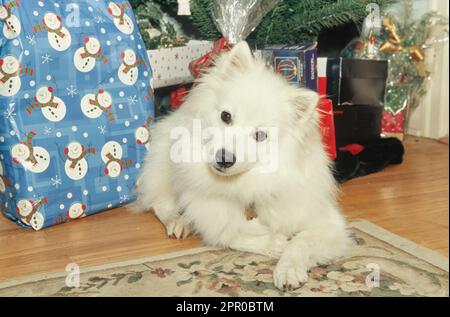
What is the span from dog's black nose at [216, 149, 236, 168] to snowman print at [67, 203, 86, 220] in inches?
28.7

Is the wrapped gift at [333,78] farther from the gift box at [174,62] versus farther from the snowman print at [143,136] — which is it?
the snowman print at [143,136]

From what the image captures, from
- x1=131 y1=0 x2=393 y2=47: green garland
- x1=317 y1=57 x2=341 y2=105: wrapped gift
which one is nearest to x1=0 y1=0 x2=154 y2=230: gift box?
x1=131 y1=0 x2=393 y2=47: green garland

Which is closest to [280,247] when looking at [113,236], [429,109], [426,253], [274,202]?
[274,202]

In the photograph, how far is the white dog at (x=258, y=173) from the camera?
186cm

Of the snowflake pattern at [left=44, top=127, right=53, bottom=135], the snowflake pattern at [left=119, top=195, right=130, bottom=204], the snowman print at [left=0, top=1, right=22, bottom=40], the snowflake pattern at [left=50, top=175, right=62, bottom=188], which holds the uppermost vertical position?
the snowman print at [left=0, top=1, right=22, bottom=40]

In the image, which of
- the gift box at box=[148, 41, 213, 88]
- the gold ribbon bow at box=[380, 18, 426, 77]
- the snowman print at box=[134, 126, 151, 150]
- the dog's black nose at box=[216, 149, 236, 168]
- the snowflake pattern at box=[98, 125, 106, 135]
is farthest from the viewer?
the gold ribbon bow at box=[380, 18, 426, 77]

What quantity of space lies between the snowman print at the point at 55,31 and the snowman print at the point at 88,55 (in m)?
0.06

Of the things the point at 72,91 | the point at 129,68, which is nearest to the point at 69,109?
the point at 72,91

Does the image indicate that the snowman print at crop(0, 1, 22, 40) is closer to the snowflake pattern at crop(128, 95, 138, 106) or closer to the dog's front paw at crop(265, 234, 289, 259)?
the snowflake pattern at crop(128, 95, 138, 106)

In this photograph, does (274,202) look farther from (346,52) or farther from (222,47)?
(346,52)

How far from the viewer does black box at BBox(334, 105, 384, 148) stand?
296cm

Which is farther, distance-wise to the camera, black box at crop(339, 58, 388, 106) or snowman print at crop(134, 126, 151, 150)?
black box at crop(339, 58, 388, 106)

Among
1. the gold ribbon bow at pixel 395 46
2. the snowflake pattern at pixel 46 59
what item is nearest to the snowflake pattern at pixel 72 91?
the snowflake pattern at pixel 46 59

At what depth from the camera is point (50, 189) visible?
2135 millimetres
